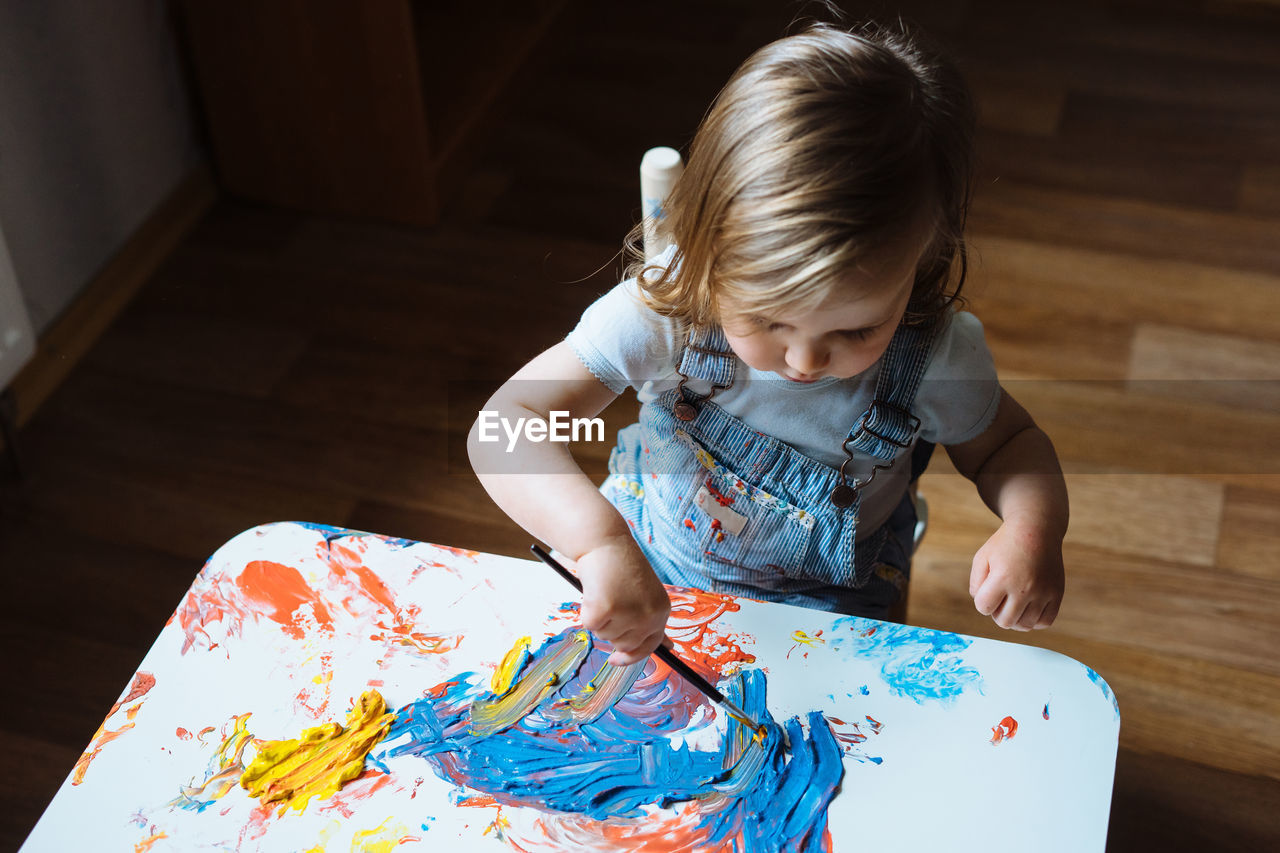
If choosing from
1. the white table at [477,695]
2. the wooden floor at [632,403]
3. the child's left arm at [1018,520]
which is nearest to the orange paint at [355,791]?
the white table at [477,695]

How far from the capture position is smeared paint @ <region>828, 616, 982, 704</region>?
0.72 m

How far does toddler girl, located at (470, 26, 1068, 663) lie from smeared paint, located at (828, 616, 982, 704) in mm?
50

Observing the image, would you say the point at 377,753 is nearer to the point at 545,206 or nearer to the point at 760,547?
the point at 760,547

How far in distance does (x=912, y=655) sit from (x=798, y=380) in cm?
20

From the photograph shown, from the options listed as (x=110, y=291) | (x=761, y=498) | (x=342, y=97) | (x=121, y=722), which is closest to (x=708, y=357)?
(x=761, y=498)

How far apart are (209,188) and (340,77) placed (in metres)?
0.33

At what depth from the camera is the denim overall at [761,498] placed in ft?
2.80

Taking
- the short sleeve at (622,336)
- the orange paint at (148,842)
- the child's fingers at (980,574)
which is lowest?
the orange paint at (148,842)

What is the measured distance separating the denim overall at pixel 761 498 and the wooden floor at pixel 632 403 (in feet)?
0.80

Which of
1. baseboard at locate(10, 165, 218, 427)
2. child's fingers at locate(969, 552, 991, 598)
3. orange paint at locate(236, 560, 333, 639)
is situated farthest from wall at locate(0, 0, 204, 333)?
child's fingers at locate(969, 552, 991, 598)

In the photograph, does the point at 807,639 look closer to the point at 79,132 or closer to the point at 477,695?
the point at 477,695

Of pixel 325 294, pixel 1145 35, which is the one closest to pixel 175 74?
pixel 325 294

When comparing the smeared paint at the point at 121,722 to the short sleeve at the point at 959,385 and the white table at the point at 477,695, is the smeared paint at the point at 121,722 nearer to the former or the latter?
the white table at the point at 477,695

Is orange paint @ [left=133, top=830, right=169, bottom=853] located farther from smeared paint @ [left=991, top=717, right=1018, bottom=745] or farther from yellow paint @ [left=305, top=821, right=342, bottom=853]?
smeared paint @ [left=991, top=717, right=1018, bottom=745]
